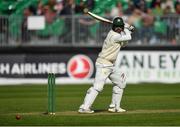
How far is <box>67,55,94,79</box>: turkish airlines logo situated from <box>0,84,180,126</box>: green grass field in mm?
1137

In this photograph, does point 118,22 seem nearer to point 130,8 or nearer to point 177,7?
point 130,8

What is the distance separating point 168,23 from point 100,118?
13.8 metres

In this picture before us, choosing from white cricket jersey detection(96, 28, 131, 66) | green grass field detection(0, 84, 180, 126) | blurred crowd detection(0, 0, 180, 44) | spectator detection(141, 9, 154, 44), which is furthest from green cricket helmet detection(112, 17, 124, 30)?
spectator detection(141, 9, 154, 44)

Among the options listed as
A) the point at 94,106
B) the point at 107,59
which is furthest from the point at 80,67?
the point at 107,59

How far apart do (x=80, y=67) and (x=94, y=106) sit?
Result: 32.1ft

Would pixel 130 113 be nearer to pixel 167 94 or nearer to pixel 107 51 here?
pixel 107 51

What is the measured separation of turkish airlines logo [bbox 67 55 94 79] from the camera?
27.8 m

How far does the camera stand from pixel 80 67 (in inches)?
1097

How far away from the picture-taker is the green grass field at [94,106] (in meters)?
13.9

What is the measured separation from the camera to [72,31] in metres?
27.6

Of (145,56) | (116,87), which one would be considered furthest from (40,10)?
(116,87)

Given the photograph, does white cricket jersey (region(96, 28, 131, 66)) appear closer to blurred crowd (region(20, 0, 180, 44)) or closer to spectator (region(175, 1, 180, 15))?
blurred crowd (region(20, 0, 180, 44))

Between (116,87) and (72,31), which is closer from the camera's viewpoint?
(116,87)

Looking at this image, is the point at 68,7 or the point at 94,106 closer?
the point at 94,106
